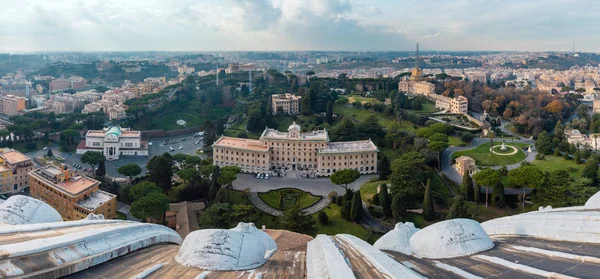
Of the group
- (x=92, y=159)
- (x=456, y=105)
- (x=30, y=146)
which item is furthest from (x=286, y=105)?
(x=30, y=146)

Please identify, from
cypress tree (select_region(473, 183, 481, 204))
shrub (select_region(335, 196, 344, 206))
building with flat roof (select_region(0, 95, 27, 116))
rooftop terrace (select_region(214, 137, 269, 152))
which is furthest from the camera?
building with flat roof (select_region(0, 95, 27, 116))

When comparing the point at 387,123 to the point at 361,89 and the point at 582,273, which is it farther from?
the point at 582,273

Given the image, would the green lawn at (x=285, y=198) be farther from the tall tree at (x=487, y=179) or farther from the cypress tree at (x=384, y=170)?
the tall tree at (x=487, y=179)

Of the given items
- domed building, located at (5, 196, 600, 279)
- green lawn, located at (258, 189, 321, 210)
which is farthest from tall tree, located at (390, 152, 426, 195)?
domed building, located at (5, 196, 600, 279)

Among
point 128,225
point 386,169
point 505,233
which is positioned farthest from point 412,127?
point 128,225

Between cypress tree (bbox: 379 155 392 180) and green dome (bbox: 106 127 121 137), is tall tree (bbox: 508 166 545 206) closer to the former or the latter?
cypress tree (bbox: 379 155 392 180)

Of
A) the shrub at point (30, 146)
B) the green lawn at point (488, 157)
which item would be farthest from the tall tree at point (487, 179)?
the shrub at point (30, 146)
